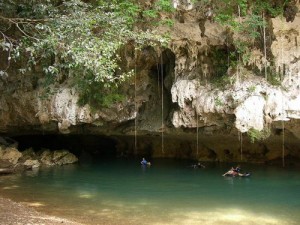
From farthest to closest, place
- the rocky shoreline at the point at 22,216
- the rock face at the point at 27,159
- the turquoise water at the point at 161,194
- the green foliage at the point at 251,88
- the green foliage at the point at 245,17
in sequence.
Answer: the rock face at the point at 27,159 < the green foliage at the point at 251,88 < the green foliage at the point at 245,17 < the turquoise water at the point at 161,194 < the rocky shoreline at the point at 22,216

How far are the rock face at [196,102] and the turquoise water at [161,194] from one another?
6.97ft

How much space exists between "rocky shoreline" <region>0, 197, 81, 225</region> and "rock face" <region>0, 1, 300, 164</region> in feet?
23.7

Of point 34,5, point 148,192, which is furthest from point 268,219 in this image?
point 34,5

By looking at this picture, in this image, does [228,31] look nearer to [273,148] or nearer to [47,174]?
[273,148]

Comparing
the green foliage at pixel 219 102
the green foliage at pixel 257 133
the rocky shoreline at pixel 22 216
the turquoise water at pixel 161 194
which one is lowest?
the turquoise water at pixel 161 194

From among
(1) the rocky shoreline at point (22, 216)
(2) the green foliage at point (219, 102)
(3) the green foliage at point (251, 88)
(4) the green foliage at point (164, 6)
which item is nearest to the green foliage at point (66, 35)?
(4) the green foliage at point (164, 6)

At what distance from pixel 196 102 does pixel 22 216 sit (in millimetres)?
8974

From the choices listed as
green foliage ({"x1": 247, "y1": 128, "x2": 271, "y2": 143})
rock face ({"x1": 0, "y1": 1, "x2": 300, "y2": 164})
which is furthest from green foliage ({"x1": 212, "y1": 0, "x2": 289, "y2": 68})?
green foliage ({"x1": 247, "y1": 128, "x2": 271, "y2": 143})

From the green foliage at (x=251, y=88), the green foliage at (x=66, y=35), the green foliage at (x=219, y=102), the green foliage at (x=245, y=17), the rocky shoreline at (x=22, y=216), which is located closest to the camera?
the green foliage at (x=66, y=35)

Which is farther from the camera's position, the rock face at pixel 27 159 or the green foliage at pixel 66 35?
the rock face at pixel 27 159

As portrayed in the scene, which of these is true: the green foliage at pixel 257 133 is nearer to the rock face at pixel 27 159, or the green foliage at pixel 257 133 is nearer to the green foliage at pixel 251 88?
the green foliage at pixel 251 88

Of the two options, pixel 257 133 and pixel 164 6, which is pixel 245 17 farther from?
pixel 257 133

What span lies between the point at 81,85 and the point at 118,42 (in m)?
6.89

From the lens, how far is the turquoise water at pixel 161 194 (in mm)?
11242
